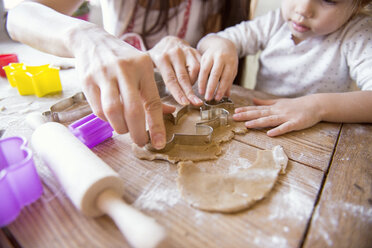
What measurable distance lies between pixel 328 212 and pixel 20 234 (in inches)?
25.9

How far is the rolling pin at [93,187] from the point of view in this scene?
40 centimetres

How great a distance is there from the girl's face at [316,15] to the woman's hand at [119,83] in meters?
0.81

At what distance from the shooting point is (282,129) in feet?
2.60

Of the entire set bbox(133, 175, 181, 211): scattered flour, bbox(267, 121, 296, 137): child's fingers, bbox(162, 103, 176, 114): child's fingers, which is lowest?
bbox(267, 121, 296, 137): child's fingers

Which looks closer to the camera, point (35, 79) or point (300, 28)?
point (35, 79)

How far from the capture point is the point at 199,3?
144cm

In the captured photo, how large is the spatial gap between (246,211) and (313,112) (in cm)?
53

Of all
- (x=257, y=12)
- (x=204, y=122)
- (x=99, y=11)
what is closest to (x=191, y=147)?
(x=204, y=122)

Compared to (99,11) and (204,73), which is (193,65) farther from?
(99,11)

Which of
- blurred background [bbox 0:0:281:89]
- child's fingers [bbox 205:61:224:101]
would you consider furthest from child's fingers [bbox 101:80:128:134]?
blurred background [bbox 0:0:281:89]

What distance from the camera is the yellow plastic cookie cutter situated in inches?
38.9

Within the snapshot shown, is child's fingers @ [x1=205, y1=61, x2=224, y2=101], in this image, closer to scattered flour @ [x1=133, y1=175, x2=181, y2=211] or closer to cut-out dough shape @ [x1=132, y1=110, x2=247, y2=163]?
cut-out dough shape @ [x1=132, y1=110, x2=247, y2=163]

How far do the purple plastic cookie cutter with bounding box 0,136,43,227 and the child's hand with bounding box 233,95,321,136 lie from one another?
0.64 meters

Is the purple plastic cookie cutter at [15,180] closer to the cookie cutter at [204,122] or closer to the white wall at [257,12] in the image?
the cookie cutter at [204,122]
